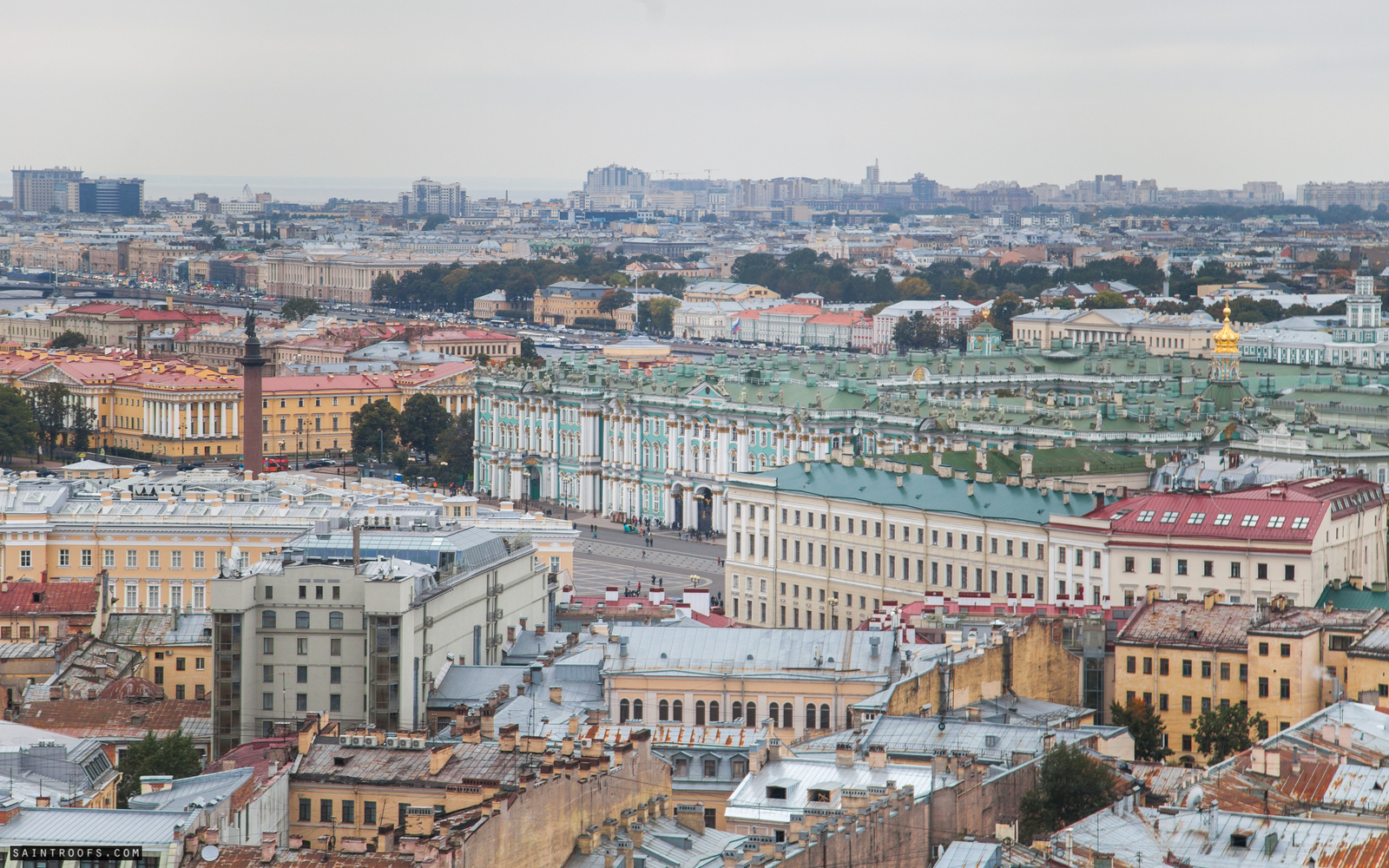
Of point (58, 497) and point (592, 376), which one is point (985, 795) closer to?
point (58, 497)

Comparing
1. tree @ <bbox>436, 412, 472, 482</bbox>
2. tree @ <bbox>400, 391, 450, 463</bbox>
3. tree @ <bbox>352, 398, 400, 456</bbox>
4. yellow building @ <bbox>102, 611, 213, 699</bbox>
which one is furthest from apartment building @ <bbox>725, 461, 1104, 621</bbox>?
tree @ <bbox>400, 391, 450, 463</bbox>

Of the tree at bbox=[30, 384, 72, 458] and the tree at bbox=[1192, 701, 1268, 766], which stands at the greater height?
the tree at bbox=[1192, 701, 1268, 766]

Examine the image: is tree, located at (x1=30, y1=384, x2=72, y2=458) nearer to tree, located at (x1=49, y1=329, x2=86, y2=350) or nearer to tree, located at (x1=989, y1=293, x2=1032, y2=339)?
tree, located at (x1=49, y1=329, x2=86, y2=350)

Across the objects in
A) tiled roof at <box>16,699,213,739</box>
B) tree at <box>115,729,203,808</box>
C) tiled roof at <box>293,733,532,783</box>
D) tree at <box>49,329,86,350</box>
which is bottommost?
tree at <box>49,329,86,350</box>

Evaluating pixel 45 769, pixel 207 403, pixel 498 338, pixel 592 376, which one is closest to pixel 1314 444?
pixel 592 376

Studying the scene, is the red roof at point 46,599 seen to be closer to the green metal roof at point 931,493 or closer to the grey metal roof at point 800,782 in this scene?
the green metal roof at point 931,493
